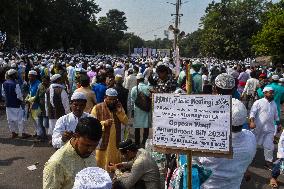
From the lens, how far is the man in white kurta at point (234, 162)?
399 centimetres

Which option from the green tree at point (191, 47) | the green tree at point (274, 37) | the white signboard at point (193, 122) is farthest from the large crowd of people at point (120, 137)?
the green tree at point (191, 47)

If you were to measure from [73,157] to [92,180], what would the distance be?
1.01 m

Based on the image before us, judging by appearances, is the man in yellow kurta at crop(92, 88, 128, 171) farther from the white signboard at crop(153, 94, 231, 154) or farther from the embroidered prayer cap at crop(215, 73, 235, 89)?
the white signboard at crop(153, 94, 231, 154)

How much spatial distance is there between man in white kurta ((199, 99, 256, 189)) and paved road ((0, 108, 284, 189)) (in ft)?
12.0

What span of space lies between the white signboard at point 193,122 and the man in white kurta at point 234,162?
1.33 ft

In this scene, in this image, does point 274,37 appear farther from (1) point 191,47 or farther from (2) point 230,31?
(1) point 191,47

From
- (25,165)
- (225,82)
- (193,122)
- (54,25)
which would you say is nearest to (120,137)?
(225,82)

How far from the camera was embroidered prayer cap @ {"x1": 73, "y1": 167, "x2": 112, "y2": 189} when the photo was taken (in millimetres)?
2270

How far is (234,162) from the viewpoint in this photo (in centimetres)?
401

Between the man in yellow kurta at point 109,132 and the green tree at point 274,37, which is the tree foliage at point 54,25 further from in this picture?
the man in yellow kurta at point 109,132

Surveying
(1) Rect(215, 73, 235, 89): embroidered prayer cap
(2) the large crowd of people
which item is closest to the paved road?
(2) the large crowd of people

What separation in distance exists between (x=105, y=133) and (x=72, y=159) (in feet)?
9.89

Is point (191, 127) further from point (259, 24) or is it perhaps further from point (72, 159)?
point (259, 24)

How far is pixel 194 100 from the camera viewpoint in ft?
12.1
